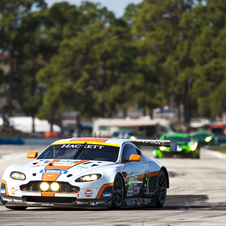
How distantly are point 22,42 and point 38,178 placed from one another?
70.7 meters

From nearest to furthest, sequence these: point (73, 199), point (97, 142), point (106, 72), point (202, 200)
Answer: point (73, 199) < point (97, 142) < point (202, 200) < point (106, 72)

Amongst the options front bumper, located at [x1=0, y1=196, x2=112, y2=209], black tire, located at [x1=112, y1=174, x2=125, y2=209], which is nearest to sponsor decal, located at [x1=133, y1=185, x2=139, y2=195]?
black tire, located at [x1=112, y1=174, x2=125, y2=209]

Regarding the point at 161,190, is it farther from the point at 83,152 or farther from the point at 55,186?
the point at 55,186

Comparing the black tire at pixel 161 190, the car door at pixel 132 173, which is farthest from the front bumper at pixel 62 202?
the black tire at pixel 161 190

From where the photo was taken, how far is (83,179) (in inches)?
373

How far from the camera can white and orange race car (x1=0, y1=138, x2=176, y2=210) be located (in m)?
9.44

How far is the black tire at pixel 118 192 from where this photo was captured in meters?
9.77

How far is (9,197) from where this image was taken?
973 centimetres

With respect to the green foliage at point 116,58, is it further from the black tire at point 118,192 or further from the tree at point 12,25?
the black tire at point 118,192

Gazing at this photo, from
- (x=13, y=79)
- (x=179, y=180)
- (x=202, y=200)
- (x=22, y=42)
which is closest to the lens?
(x=202, y=200)

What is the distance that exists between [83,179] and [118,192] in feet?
2.58

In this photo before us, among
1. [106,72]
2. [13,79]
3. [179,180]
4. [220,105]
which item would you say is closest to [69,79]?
[106,72]

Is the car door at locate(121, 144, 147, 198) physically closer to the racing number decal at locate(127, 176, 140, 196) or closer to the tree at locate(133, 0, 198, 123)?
the racing number decal at locate(127, 176, 140, 196)

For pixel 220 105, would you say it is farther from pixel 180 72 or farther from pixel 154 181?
pixel 154 181
